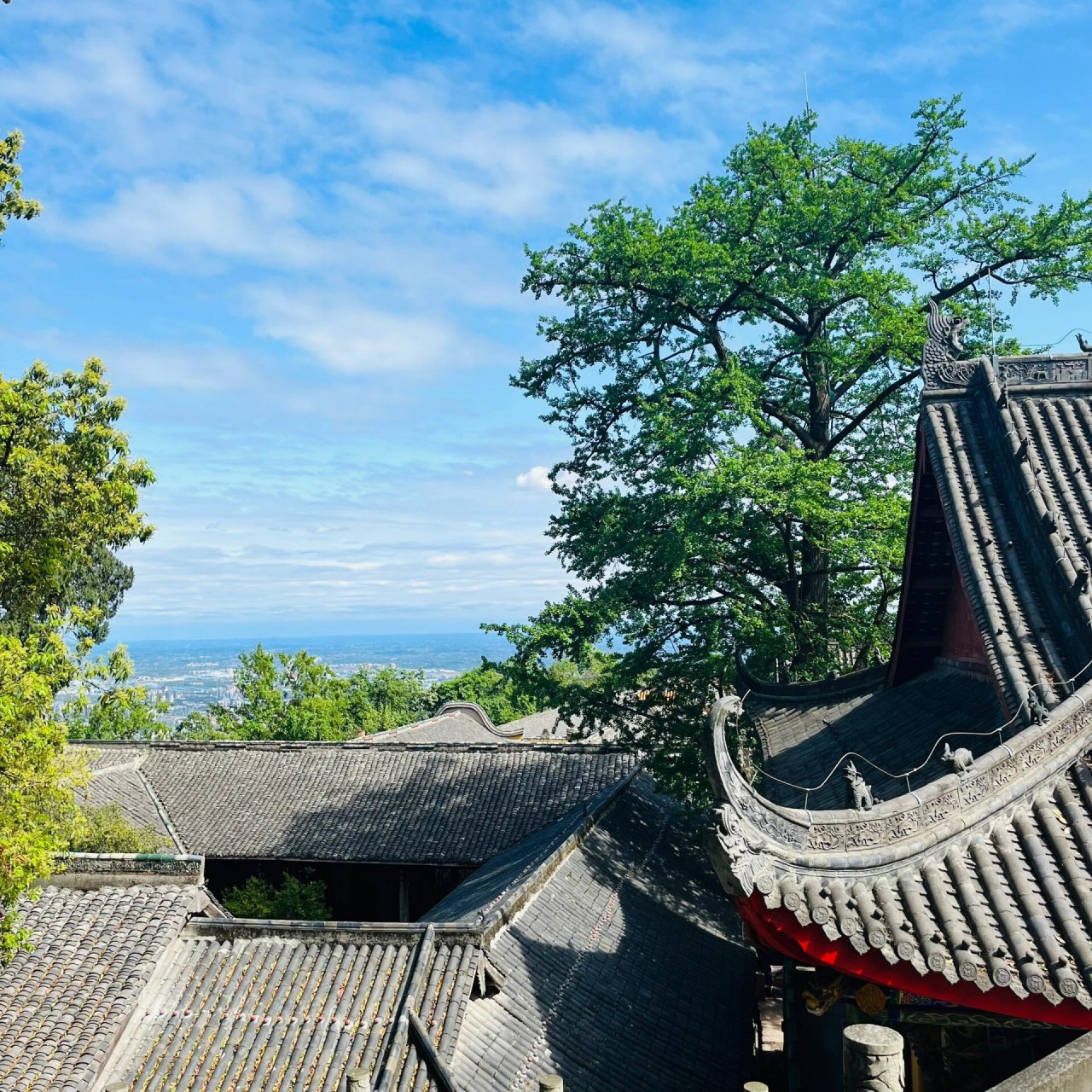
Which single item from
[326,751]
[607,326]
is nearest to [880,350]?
[607,326]

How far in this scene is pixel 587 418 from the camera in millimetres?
20047

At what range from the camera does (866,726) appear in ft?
38.0

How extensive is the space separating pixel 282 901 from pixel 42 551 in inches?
484

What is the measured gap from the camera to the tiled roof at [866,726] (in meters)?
8.86

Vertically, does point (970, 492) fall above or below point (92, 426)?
below

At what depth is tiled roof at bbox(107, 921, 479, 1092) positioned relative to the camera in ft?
35.0

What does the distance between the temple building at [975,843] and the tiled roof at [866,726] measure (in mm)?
64

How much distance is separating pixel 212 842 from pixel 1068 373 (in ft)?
71.9

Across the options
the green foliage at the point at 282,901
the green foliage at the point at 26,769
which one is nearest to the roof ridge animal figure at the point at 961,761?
the green foliage at the point at 26,769

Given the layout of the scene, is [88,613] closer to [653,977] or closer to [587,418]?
[653,977]

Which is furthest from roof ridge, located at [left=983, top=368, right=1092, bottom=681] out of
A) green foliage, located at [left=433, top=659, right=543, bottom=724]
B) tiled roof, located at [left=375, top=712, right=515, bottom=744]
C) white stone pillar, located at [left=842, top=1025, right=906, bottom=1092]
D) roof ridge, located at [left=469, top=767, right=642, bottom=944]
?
green foliage, located at [left=433, top=659, right=543, bottom=724]

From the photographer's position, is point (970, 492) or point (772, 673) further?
point (772, 673)

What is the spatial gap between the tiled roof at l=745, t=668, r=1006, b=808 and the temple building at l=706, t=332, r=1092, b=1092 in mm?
64

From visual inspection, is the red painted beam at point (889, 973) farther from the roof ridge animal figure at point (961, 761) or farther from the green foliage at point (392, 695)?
the green foliage at point (392, 695)
